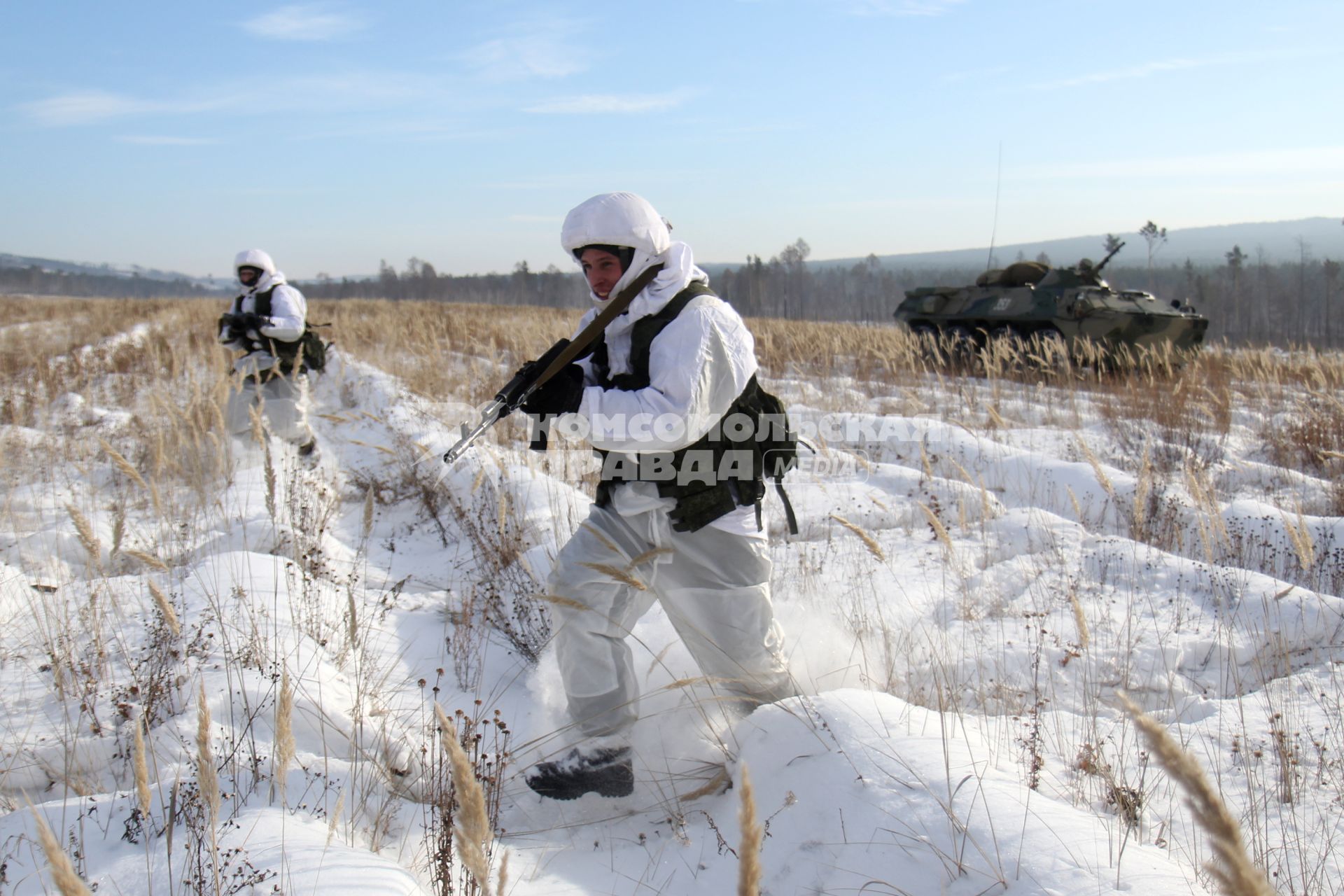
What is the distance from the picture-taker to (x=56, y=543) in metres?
3.94

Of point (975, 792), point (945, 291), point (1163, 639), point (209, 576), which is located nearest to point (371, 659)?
point (209, 576)

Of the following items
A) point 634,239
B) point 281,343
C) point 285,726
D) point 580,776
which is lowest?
point 580,776

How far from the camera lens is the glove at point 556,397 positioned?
7.53ft

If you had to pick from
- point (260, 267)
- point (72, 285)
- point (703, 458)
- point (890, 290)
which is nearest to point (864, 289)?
point (890, 290)

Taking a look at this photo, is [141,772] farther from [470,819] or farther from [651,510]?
[651,510]

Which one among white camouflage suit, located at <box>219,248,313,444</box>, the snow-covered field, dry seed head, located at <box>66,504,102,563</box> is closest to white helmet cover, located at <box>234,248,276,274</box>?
white camouflage suit, located at <box>219,248,313,444</box>

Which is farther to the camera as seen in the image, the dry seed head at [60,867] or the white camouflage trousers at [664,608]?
the white camouflage trousers at [664,608]

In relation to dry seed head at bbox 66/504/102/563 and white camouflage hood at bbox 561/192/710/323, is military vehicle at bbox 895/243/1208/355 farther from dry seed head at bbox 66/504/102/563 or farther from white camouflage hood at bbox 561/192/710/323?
dry seed head at bbox 66/504/102/563

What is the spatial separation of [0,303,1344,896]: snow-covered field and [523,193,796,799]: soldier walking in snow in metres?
0.15

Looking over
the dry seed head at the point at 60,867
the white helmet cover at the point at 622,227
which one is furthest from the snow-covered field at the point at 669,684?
the white helmet cover at the point at 622,227

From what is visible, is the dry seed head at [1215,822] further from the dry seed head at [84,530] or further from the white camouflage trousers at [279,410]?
the white camouflage trousers at [279,410]

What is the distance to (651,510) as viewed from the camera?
243 centimetres

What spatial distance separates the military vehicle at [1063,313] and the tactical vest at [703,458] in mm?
8407

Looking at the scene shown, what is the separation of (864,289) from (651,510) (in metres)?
93.6
